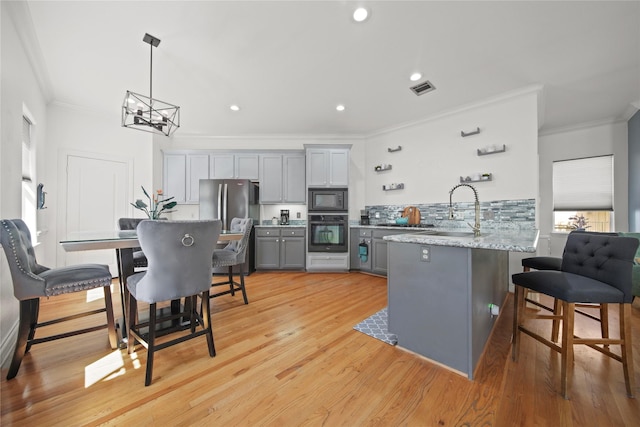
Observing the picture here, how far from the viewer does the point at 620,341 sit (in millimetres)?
1413

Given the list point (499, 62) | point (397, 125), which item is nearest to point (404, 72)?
point (499, 62)

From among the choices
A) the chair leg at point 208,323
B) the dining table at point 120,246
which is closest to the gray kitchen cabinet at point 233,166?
the dining table at point 120,246

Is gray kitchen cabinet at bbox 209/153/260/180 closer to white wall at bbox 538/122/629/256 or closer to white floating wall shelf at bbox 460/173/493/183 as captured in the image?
white floating wall shelf at bbox 460/173/493/183

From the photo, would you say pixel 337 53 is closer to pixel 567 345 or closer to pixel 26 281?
pixel 567 345

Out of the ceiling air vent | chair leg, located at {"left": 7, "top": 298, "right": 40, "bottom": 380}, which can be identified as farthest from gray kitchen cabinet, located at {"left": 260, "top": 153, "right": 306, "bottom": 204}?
chair leg, located at {"left": 7, "top": 298, "right": 40, "bottom": 380}

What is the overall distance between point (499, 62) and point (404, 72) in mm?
1023

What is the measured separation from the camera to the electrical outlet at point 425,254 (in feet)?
5.44

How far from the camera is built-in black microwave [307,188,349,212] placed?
4453mm

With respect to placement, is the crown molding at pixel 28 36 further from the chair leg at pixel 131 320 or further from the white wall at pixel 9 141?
the chair leg at pixel 131 320

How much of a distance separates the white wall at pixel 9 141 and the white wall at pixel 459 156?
4.75 metres

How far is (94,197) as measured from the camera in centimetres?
388

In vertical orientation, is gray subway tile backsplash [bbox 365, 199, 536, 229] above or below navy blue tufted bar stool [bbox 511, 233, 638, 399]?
above

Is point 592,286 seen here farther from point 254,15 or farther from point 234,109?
point 234,109

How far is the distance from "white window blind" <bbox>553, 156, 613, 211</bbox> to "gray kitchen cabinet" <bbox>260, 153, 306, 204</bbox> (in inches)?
188
